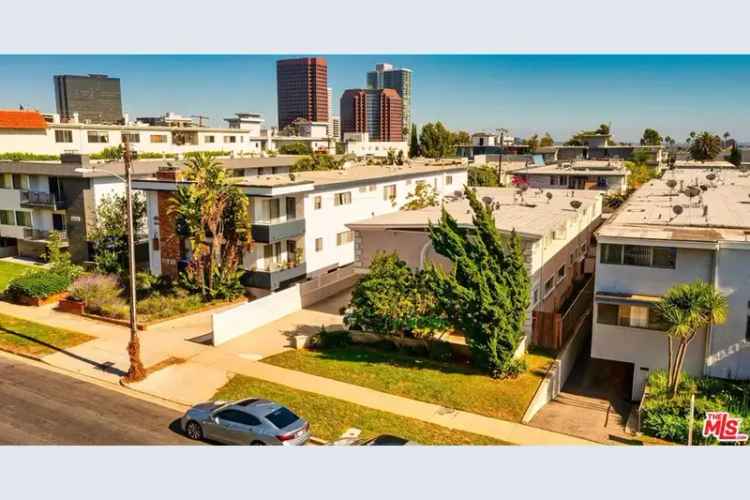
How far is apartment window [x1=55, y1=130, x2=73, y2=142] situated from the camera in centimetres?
5672

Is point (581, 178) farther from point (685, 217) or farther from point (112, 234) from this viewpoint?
point (112, 234)

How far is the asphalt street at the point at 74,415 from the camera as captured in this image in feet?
61.0

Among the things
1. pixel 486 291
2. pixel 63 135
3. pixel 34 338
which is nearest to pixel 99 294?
pixel 34 338

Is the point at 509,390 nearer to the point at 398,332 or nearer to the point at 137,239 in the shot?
the point at 398,332

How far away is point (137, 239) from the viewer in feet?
136

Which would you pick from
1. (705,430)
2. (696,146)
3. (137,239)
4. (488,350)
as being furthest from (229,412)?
(696,146)

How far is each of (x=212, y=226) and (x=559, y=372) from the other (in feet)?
61.0

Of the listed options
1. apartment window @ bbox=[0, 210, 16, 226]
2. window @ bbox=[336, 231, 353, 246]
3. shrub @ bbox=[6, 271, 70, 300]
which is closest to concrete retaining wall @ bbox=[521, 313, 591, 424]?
window @ bbox=[336, 231, 353, 246]

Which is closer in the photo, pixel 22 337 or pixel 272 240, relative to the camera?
pixel 22 337

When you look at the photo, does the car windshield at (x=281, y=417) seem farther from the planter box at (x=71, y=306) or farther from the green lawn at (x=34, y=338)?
the planter box at (x=71, y=306)

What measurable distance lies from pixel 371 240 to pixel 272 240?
6342 millimetres

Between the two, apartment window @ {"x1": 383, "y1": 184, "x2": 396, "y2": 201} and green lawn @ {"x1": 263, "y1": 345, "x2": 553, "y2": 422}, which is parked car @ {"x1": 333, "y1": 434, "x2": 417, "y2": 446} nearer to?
green lawn @ {"x1": 263, "y1": 345, "x2": 553, "y2": 422}

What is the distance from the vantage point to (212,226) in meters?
33.2

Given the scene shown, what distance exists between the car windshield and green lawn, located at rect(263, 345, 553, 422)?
468cm
